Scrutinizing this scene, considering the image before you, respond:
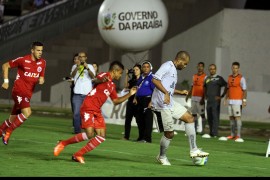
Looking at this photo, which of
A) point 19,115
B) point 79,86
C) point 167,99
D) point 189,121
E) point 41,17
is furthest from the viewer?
point 41,17

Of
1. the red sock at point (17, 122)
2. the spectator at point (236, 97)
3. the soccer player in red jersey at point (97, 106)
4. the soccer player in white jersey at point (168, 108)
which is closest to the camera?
the soccer player in red jersey at point (97, 106)

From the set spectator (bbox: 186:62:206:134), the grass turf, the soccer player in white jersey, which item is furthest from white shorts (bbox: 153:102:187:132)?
spectator (bbox: 186:62:206:134)

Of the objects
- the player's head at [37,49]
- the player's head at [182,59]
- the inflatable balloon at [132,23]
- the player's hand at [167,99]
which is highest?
the inflatable balloon at [132,23]

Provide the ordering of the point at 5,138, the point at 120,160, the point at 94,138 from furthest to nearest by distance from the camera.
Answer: the point at 5,138 → the point at 120,160 → the point at 94,138

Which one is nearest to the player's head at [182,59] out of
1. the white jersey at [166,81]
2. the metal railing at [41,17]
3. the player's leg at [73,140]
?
the white jersey at [166,81]

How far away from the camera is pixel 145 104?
90.1 feet

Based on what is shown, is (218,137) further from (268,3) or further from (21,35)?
(268,3)

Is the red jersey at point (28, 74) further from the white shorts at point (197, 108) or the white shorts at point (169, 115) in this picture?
the white shorts at point (197, 108)

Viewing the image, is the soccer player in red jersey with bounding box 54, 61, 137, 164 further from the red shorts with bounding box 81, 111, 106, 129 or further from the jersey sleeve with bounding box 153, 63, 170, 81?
the jersey sleeve with bounding box 153, 63, 170, 81

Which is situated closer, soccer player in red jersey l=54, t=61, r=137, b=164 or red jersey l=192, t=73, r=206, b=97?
soccer player in red jersey l=54, t=61, r=137, b=164

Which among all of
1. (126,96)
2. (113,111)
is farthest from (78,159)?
(113,111)

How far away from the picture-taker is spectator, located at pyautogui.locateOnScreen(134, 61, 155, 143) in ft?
89.4

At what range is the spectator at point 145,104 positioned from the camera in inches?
1072

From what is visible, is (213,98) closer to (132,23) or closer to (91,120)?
(132,23)
